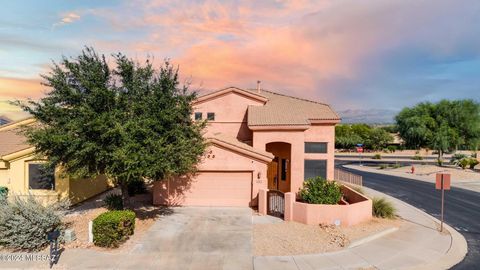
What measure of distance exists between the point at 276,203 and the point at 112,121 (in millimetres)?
9015

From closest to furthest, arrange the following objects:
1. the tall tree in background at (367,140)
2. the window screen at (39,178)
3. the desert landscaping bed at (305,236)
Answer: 1. the desert landscaping bed at (305,236)
2. the window screen at (39,178)
3. the tall tree in background at (367,140)

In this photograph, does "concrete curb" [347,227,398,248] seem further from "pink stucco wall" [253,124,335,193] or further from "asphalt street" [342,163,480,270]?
"pink stucco wall" [253,124,335,193]

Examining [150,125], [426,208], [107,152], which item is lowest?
[426,208]

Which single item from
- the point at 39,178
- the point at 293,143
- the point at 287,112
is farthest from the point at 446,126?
A: the point at 39,178

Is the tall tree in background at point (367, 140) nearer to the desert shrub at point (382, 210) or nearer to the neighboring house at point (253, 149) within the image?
the neighboring house at point (253, 149)

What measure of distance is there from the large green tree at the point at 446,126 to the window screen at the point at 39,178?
46.0 metres

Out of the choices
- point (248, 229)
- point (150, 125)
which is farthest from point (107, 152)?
point (248, 229)

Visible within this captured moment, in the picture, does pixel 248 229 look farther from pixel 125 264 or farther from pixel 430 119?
pixel 430 119

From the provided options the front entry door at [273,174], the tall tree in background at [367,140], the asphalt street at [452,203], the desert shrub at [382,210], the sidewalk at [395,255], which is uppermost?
the tall tree in background at [367,140]

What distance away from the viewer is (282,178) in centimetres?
2566

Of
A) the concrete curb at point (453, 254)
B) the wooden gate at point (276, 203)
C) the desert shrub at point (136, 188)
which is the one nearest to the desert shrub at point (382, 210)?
the concrete curb at point (453, 254)

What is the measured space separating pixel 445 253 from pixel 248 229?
791 cm

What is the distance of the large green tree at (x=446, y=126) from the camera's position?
47969 millimetres

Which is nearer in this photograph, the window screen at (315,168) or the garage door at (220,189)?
the garage door at (220,189)
